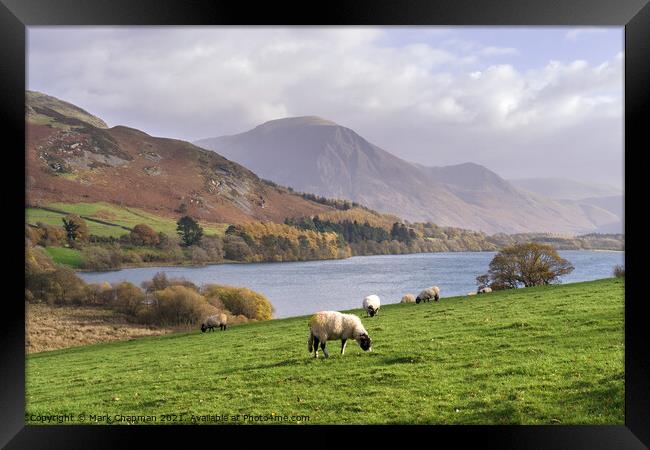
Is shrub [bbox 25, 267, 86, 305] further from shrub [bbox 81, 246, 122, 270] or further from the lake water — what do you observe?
shrub [bbox 81, 246, 122, 270]

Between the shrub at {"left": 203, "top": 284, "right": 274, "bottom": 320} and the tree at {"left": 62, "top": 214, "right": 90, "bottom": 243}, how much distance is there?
1247 centimetres

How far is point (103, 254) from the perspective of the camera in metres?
33.5

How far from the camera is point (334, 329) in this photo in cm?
718

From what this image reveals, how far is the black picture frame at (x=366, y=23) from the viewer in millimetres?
4801

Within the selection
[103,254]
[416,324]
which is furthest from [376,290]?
[103,254]

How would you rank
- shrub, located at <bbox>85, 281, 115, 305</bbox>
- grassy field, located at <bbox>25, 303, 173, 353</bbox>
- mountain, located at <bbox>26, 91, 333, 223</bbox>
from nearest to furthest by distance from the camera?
1. grassy field, located at <bbox>25, 303, 173, 353</bbox>
2. shrub, located at <bbox>85, 281, 115, 305</bbox>
3. mountain, located at <bbox>26, 91, 333, 223</bbox>

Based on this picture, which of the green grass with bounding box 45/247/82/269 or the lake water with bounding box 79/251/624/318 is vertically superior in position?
the green grass with bounding box 45/247/82/269

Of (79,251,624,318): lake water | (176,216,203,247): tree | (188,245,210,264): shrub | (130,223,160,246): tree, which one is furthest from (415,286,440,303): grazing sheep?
(130,223,160,246): tree

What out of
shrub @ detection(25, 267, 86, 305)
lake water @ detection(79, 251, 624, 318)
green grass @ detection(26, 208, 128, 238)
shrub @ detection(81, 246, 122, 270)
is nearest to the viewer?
lake water @ detection(79, 251, 624, 318)

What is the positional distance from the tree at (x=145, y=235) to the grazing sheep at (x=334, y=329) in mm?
34435

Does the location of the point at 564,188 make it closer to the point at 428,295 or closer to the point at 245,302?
the point at 428,295

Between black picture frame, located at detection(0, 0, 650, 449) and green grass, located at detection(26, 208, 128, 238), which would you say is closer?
black picture frame, located at detection(0, 0, 650, 449)

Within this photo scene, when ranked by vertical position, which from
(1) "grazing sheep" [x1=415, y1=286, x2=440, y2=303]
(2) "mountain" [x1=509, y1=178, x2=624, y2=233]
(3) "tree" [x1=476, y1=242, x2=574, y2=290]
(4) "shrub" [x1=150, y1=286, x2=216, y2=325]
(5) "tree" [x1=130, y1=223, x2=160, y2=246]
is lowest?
(4) "shrub" [x1=150, y1=286, x2=216, y2=325]

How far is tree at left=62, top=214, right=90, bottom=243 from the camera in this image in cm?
3334
